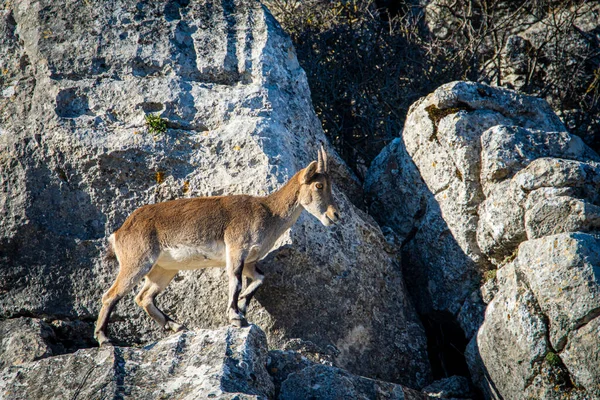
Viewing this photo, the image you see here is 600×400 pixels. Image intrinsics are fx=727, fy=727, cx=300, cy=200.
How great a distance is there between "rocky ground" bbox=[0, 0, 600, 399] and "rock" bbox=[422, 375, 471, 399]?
25 millimetres

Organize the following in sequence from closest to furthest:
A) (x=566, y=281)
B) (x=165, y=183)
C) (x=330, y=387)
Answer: (x=330, y=387) < (x=566, y=281) < (x=165, y=183)

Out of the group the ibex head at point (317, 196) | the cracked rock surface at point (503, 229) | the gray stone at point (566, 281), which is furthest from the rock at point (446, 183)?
the ibex head at point (317, 196)

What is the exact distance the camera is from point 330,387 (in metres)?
7.09

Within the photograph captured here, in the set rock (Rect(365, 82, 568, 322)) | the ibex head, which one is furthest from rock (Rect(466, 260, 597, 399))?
the ibex head

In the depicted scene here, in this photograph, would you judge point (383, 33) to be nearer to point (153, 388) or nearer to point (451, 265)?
point (451, 265)

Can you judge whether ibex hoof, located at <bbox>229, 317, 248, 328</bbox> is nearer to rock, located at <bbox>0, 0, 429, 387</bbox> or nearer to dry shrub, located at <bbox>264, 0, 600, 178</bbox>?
rock, located at <bbox>0, 0, 429, 387</bbox>

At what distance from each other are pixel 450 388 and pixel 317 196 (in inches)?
110

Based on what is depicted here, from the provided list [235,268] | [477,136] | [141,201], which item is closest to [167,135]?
[141,201]

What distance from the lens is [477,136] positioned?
958cm

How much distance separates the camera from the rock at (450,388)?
8.59 m

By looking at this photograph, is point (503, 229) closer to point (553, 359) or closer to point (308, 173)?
point (553, 359)

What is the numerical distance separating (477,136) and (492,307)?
240cm

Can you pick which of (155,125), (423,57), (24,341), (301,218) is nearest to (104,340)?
(24,341)

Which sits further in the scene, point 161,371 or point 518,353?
point 518,353
